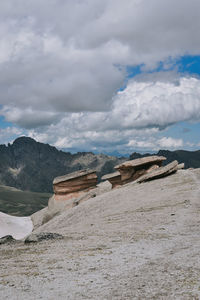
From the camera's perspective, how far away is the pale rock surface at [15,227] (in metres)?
69.9

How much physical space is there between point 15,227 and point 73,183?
721 inches

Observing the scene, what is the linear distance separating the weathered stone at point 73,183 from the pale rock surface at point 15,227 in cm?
1203

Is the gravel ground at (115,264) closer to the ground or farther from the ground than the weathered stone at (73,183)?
closer to the ground

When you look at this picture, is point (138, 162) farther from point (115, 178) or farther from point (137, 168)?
point (115, 178)

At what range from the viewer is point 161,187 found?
46.6m

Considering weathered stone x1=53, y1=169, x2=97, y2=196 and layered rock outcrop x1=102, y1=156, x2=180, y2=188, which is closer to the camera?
layered rock outcrop x1=102, y1=156, x2=180, y2=188

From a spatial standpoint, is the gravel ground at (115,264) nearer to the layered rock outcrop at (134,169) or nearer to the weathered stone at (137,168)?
the layered rock outcrop at (134,169)

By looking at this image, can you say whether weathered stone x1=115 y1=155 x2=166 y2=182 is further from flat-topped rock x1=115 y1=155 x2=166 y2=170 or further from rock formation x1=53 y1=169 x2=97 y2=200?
rock formation x1=53 y1=169 x2=97 y2=200

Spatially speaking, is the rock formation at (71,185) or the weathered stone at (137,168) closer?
the weathered stone at (137,168)

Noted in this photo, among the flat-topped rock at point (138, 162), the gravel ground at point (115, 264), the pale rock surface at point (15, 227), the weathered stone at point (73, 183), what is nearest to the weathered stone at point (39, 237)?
the gravel ground at point (115, 264)

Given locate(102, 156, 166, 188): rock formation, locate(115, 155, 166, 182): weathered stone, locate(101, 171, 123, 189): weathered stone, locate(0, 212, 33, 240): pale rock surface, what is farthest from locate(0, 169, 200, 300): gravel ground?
locate(0, 212, 33, 240): pale rock surface

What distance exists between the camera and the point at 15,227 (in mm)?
74938

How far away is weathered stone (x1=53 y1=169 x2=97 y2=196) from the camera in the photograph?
72.4 m

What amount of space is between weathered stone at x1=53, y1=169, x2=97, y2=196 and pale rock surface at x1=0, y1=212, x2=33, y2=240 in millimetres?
12033
